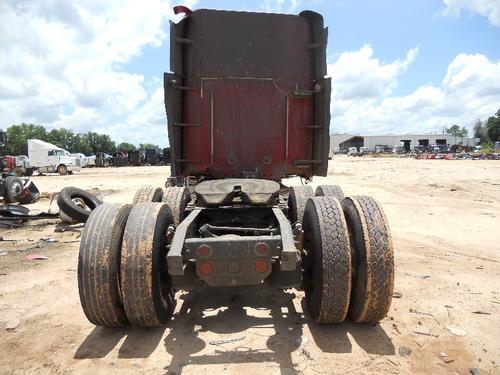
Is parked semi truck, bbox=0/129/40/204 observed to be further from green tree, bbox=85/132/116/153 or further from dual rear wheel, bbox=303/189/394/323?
green tree, bbox=85/132/116/153

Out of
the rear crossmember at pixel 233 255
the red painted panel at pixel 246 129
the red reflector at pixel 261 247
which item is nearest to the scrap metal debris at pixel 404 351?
the rear crossmember at pixel 233 255

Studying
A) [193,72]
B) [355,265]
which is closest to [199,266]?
[355,265]

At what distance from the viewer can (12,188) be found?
47.8 feet

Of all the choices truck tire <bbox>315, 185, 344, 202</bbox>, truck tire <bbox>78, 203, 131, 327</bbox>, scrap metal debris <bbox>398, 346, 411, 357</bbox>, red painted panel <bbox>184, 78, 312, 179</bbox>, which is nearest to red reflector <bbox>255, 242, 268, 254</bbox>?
truck tire <bbox>78, 203, 131, 327</bbox>

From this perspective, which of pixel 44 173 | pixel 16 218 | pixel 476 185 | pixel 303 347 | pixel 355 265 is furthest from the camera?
pixel 44 173

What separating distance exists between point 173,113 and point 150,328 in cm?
306

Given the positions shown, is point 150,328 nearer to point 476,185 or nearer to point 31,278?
point 31,278

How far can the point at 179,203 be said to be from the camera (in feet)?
17.1

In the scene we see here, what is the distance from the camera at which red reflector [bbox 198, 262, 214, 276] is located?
344 centimetres

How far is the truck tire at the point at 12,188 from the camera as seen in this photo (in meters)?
14.4

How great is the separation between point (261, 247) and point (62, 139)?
327ft

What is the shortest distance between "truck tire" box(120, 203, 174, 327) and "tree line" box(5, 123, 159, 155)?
276 feet

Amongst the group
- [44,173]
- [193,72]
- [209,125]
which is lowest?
[44,173]

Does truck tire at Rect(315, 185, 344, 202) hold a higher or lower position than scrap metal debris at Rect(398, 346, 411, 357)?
higher
